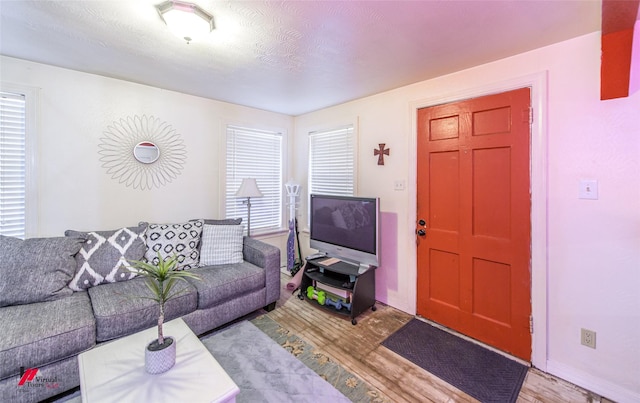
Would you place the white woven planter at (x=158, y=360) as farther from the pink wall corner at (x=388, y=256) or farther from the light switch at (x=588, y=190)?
the light switch at (x=588, y=190)

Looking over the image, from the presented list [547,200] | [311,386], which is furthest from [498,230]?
[311,386]

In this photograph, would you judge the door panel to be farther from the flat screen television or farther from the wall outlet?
the flat screen television

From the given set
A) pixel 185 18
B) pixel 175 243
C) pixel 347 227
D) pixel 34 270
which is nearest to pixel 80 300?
pixel 34 270

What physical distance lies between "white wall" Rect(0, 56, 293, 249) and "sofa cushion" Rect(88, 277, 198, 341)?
0.81 meters

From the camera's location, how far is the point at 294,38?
1788 millimetres

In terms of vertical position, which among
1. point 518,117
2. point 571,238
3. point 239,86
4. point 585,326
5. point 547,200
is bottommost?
point 585,326

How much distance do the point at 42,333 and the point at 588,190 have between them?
3.48m

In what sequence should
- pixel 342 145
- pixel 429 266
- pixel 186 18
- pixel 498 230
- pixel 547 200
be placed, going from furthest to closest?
pixel 342 145
pixel 429 266
pixel 498 230
pixel 547 200
pixel 186 18

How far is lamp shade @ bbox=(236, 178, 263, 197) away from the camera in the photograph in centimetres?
326

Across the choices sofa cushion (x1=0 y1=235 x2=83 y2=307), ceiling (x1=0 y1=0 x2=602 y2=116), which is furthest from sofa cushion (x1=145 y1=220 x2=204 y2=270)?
ceiling (x1=0 y1=0 x2=602 y2=116)

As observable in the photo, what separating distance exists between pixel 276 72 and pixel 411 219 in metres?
1.89

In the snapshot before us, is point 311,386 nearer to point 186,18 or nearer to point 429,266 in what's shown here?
point 429,266

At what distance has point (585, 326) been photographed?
176 cm

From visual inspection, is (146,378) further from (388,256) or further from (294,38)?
(388,256)
